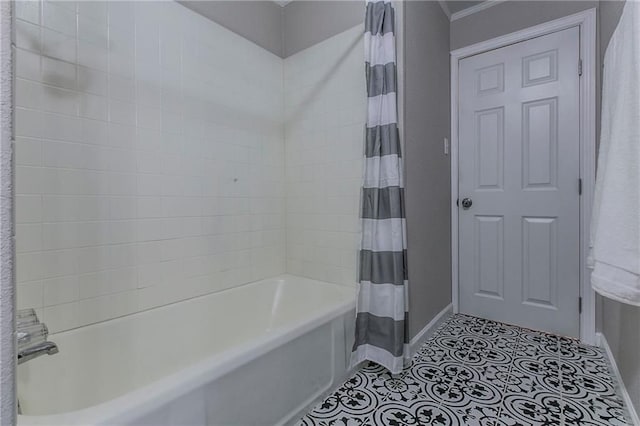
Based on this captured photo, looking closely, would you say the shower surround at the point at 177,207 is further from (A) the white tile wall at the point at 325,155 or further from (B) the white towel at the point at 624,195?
(B) the white towel at the point at 624,195

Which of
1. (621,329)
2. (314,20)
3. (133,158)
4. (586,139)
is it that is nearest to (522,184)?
(586,139)

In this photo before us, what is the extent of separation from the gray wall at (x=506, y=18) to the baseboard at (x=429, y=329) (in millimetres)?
2080

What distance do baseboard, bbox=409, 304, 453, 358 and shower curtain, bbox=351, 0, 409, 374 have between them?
224 mm

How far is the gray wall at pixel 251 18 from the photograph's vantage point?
1.79 meters

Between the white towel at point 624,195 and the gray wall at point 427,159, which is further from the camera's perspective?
the gray wall at point 427,159

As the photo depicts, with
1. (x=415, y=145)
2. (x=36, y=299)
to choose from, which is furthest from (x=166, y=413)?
(x=415, y=145)

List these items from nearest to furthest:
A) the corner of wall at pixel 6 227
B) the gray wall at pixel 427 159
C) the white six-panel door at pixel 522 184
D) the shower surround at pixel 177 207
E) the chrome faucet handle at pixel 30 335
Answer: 1. the corner of wall at pixel 6 227
2. the chrome faucet handle at pixel 30 335
3. the shower surround at pixel 177 207
4. the gray wall at pixel 427 159
5. the white six-panel door at pixel 522 184

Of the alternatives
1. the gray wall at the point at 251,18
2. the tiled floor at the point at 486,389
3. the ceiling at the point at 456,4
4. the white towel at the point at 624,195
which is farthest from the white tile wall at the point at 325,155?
the white towel at the point at 624,195

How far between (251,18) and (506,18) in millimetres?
1823

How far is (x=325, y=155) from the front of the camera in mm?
2043

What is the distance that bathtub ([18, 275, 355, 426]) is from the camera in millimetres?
839

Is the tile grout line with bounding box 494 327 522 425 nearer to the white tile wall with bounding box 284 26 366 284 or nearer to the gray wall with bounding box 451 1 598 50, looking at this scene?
the white tile wall with bounding box 284 26 366 284

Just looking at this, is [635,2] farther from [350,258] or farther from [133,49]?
[133,49]

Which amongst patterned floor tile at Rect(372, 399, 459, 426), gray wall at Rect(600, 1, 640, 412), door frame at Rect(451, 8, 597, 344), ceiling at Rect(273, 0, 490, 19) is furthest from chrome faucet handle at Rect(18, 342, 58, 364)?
door frame at Rect(451, 8, 597, 344)
